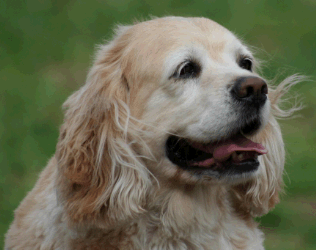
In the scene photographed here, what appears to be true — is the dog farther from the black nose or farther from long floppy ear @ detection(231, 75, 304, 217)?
long floppy ear @ detection(231, 75, 304, 217)

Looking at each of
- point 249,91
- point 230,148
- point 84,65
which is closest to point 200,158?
point 230,148

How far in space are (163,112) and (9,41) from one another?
5.36 metres

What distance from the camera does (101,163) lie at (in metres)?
3.55

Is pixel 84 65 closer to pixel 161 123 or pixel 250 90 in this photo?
pixel 161 123

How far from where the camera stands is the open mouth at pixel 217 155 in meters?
3.52

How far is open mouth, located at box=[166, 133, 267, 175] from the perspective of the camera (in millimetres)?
3518

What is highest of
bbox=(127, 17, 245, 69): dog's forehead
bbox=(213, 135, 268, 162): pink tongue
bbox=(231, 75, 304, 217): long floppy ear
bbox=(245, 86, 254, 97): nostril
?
bbox=(127, 17, 245, 69): dog's forehead

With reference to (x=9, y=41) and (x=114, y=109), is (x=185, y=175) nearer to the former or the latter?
(x=114, y=109)

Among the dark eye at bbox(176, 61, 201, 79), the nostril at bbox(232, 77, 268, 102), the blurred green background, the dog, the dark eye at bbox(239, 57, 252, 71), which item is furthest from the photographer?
the blurred green background

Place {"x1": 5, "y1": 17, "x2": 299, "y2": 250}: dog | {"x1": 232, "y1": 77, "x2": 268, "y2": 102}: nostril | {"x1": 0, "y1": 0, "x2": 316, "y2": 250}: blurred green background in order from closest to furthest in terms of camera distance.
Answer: {"x1": 232, "y1": 77, "x2": 268, "y2": 102}: nostril, {"x1": 5, "y1": 17, "x2": 299, "y2": 250}: dog, {"x1": 0, "y1": 0, "x2": 316, "y2": 250}: blurred green background

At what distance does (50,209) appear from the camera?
3.84 meters

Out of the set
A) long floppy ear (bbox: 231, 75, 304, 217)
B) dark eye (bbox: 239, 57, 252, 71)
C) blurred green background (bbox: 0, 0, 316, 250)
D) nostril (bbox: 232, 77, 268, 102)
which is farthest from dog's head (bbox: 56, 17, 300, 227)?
blurred green background (bbox: 0, 0, 316, 250)

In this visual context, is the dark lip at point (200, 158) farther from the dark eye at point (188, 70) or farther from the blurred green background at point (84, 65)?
the blurred green background at point (84, 65)

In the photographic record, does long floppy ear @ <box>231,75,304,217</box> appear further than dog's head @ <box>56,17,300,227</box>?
Yes
